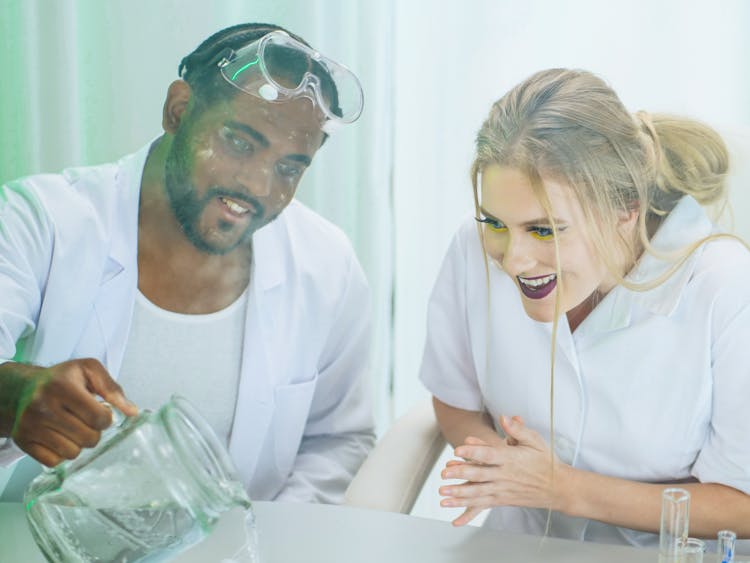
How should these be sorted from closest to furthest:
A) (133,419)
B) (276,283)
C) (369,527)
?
(133,419) < (369,527) < (276,283)

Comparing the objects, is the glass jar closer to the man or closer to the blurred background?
the man

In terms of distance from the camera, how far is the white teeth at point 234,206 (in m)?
1.01

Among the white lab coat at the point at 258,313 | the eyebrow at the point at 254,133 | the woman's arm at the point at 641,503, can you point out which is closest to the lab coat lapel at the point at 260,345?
the white lab coat at the point at 258,313

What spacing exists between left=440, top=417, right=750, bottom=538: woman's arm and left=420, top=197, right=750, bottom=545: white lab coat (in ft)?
Result: 0.10

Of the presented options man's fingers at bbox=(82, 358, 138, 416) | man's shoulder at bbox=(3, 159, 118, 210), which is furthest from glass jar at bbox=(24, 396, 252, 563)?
man's shoulder at bbox=(3, 159, 118, 210)

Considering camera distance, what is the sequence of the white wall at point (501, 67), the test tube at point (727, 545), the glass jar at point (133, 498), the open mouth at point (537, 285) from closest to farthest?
the glass jar at point (133, 498) < the test tube at point (727, 545) < the open mouth at point (537, 285) < the white wall at point (501, 67)

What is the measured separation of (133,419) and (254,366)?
249 millimetres

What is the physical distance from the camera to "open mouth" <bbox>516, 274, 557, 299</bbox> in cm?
100

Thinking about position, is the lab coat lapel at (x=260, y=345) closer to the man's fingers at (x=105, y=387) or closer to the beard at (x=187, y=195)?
the beard at (x=187, y=195)

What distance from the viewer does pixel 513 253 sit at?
989mm

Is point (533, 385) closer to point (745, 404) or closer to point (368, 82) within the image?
point (745, 404)

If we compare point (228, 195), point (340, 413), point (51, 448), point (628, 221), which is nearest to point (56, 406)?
point (51, 448)

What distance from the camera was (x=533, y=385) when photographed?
3.60ft

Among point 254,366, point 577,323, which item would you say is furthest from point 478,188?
point 254,366
